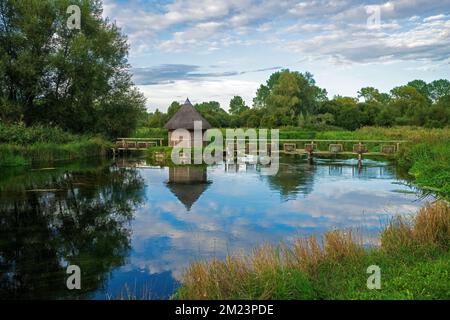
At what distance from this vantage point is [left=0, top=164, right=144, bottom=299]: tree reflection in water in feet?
21.6

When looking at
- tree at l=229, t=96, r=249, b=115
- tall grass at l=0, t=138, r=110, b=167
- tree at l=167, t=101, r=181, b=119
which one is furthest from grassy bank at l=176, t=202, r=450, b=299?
tree at l=229, t=96, r=249, b=115

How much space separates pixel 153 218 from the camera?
36.2 feet

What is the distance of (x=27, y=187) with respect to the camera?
15.2 m

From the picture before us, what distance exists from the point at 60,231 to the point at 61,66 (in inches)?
821

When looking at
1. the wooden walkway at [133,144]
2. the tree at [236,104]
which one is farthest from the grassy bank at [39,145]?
the tree at [236,104]

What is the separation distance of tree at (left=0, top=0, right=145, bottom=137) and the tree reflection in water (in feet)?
41.4

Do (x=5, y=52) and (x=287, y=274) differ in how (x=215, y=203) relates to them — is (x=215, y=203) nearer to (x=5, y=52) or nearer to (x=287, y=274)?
(x=287, y=274)

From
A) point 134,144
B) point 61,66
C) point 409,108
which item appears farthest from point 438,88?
point 61,66

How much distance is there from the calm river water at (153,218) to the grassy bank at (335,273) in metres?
1.11

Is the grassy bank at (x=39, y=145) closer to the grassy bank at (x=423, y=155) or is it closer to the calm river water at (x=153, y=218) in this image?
the calm river water at (x=153, y=218)

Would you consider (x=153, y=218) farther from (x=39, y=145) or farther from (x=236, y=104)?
(x=236, y=104)

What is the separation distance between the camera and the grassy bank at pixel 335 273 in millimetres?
5176
